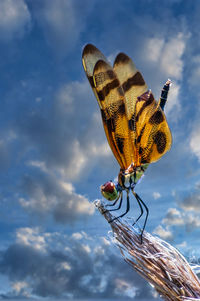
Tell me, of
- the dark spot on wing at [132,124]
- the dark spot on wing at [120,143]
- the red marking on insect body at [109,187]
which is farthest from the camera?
the dark spot on wing at [132,124]

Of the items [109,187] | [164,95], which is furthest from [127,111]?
[109,187]

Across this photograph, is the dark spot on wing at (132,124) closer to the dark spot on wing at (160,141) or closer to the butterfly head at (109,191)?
the dark spot on wing at (160,141)

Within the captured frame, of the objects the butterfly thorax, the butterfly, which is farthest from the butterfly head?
the butterfly thorax

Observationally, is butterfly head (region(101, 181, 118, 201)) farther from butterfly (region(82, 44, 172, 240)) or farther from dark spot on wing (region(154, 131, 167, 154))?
dark spot on wing (region(154, 131, 167, 154))

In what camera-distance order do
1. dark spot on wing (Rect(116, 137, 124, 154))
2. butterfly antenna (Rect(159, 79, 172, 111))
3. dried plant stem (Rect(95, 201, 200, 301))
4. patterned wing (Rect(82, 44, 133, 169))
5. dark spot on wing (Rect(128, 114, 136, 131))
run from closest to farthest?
1. dried plant stem (Rect(95, 201, 200, 301))
2. patterned wing (Rect(82, 44, 133, 169))
3. dark spot on wing (Rect(116, 137, 124, 154))
4. dark spot on wing (Rect(128, 114, 136, 131))
5. butterfly antenna (Rect(159, 79, 172, 111))

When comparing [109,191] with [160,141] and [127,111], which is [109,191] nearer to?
[160,141]

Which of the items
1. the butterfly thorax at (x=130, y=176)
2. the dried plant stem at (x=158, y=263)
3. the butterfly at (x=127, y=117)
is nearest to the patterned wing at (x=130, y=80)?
the butterfly at (x=127, y=117)
